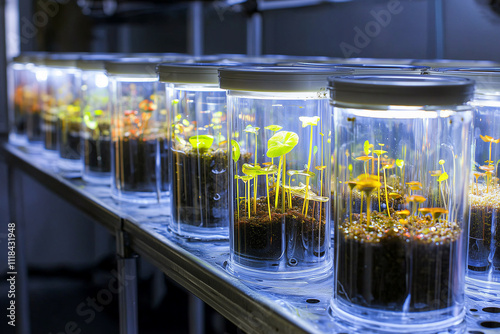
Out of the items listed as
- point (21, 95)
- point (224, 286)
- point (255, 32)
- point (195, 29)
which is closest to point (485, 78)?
point (224, 286)

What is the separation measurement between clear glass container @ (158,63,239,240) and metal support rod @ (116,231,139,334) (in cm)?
21

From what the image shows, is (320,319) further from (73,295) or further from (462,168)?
(73,295)

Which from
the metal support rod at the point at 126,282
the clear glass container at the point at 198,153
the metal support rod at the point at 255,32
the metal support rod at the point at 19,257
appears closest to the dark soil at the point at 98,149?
the metal support rod at the point at 126,282

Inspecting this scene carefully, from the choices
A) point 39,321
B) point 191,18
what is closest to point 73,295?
point 39,321

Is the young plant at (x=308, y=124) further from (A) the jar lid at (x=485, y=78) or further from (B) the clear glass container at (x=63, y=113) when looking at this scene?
(B) the clear glass container at (x=63, y=113)

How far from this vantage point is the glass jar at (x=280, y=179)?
848 mm

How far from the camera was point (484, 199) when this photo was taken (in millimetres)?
808

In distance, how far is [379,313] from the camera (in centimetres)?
69

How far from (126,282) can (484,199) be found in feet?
2.69

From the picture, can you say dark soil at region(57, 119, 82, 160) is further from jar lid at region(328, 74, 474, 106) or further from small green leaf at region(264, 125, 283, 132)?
jar lid at region(328, 74, 474, 106)

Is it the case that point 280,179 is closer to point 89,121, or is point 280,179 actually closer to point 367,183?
point 367,183

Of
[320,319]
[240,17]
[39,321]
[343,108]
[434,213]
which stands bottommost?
[39,321]

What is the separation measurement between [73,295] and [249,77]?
1.97m

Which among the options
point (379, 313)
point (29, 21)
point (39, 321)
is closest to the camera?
point (379, 313)
